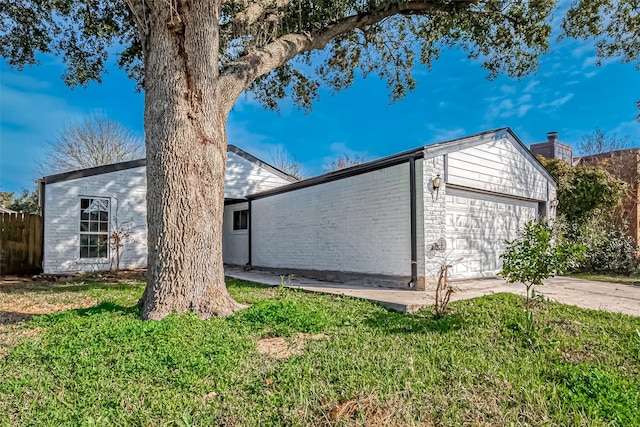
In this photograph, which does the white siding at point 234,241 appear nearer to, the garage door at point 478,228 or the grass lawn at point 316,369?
the garage door at point 478,228

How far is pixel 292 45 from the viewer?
710 cm

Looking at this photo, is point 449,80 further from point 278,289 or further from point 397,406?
point 397,406

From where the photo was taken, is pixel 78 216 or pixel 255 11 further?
pixel 78 216

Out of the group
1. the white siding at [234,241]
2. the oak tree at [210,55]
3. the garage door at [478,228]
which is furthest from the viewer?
the white siding at [234,241]

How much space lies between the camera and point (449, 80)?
51.5ft

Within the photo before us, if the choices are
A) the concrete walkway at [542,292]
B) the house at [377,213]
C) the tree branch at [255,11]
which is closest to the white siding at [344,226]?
the house at [377,213]

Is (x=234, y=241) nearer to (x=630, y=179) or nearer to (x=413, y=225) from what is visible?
(x=413, y=225)

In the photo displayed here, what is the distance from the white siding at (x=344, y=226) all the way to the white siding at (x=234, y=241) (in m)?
1.37

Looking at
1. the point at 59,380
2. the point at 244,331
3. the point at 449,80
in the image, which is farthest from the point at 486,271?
the point at 449,80

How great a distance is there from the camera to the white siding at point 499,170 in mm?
7945

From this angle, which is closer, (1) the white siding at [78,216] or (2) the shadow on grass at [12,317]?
(2) the shadow on grass at [12,317]

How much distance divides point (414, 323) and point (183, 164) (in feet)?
11.9

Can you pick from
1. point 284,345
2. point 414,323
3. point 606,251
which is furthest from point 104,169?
point 606,251

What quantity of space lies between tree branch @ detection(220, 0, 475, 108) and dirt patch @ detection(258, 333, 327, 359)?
358cm
